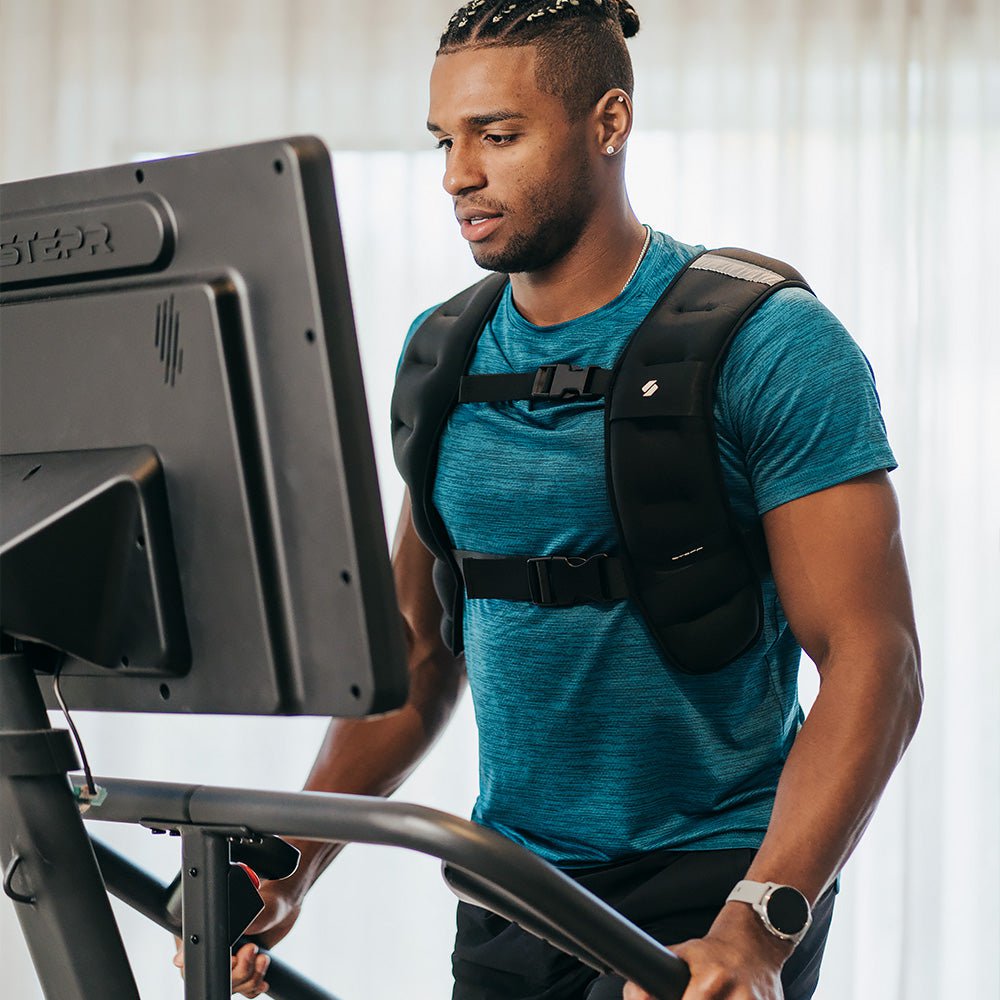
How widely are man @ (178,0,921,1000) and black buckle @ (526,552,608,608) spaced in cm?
2

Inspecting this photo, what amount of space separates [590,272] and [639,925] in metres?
0.66

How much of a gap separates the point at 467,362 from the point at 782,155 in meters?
1.65

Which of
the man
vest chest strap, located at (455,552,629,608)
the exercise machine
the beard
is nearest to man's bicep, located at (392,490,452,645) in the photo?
the man

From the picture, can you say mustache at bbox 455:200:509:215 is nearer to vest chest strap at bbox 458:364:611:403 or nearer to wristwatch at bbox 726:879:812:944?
vest chest strap at bbox 458:364:611:403

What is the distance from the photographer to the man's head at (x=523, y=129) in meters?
1.37

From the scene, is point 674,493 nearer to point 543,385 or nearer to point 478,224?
point 543,385

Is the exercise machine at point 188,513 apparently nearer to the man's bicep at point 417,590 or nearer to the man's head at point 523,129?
the man's head at point 523,129

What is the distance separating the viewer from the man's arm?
108 cm

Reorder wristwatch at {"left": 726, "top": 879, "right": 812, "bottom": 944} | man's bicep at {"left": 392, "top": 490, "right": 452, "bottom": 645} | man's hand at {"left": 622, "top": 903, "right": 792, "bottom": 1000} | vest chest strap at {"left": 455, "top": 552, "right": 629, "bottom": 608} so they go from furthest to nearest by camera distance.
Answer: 1. man's bicep at {"left": 392, "top": 490, "right": 452, "bottom": 645}
2. vest chest strap at {"left": 455, "top": 552, "right": 629, "bottom": 608}
3. wristwatch at {"left": 726, "top": 879, "right": 812, "bottom": 944}
4. man's hand at {"left": 622, "top": 903, "right": 792, "bottom": 1000}

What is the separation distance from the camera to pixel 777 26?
2904 millimetres

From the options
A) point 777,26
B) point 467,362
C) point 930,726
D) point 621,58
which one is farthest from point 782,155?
point 467,362

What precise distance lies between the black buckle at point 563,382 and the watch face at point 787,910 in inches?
20.3

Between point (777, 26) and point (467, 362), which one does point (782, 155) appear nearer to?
point (777, 26)

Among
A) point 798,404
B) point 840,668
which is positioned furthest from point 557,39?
point 840,668
